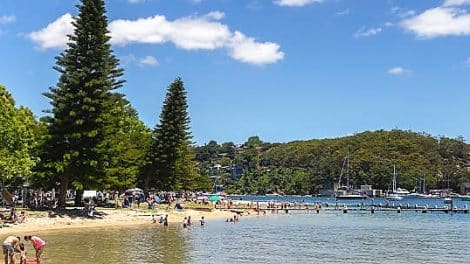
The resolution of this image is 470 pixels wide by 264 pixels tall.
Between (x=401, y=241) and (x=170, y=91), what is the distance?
122ft

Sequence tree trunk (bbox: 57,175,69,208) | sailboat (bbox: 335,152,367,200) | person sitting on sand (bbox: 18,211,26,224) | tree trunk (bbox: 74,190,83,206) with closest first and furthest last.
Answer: person sitting on sand (bbox: 18,211,26,224) → tree trunk (bbox: 57,175,69,208) → tree trunk (bbox: 74,190,83,206) → sailboat (bbox: 335,152,367,200)

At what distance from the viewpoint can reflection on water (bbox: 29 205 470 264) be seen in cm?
3052

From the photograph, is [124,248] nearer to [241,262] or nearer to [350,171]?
[241,262]

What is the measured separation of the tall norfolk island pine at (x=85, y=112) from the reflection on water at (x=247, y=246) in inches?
206

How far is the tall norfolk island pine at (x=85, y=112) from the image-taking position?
4628 centimetres

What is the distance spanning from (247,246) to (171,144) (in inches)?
1422

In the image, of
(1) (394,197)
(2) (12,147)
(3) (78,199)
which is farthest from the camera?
(1) (394,197)

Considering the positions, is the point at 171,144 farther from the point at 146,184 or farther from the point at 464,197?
the point at 464,197

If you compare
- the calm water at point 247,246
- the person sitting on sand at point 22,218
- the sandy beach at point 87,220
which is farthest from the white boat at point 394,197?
the person sitting on sand at point 22,218

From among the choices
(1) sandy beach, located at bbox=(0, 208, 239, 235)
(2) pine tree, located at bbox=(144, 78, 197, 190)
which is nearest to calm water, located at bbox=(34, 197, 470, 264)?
(1) sandy beach, located at bbox=(0, 208, 239, 235)

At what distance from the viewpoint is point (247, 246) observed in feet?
122

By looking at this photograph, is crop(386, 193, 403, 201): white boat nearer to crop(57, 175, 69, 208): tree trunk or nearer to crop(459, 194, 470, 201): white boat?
crop(459, 194, 470, 201): white boat

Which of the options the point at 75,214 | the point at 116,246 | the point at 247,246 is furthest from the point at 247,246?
the point at 75,214

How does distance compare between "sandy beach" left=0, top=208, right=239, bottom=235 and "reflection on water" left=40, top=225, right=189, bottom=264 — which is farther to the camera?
"sandy beach" left=0, top=208, right=239, bottom=235
